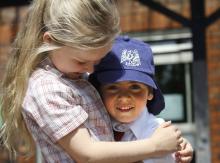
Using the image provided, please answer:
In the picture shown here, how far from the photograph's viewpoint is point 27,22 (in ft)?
6.00

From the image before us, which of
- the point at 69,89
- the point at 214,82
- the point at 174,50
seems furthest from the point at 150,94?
the point at 174,50

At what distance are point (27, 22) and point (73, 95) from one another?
28 centimetres

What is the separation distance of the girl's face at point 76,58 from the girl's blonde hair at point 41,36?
0.02 metres

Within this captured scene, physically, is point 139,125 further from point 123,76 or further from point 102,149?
point 102,149

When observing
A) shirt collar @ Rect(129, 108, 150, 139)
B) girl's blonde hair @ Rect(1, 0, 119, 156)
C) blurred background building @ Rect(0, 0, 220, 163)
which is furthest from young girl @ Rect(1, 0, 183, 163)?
blurred background building @ Rect(0, 0, 220, 163)

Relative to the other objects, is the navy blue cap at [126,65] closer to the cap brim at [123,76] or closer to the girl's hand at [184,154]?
the cap brim at [123,76]

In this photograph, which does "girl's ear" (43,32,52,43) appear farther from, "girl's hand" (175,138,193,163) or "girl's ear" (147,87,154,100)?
"girl's hand" (175,138,193,163)

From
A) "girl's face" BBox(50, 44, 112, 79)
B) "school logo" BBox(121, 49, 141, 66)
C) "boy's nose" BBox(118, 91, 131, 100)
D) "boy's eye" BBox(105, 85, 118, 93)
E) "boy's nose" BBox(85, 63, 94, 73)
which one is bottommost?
"boy's nose" BBox(118, 91, 131, 100)

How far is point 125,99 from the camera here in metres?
1.85

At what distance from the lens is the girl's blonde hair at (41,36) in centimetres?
166

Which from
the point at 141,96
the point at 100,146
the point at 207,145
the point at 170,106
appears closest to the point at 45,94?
the point at 100,146

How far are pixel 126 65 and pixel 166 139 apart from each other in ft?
0.90

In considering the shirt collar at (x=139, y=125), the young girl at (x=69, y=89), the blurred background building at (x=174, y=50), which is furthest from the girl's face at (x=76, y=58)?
the blurred background building at (x=174, y=50)

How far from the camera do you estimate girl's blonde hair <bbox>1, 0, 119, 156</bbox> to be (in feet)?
5.44
